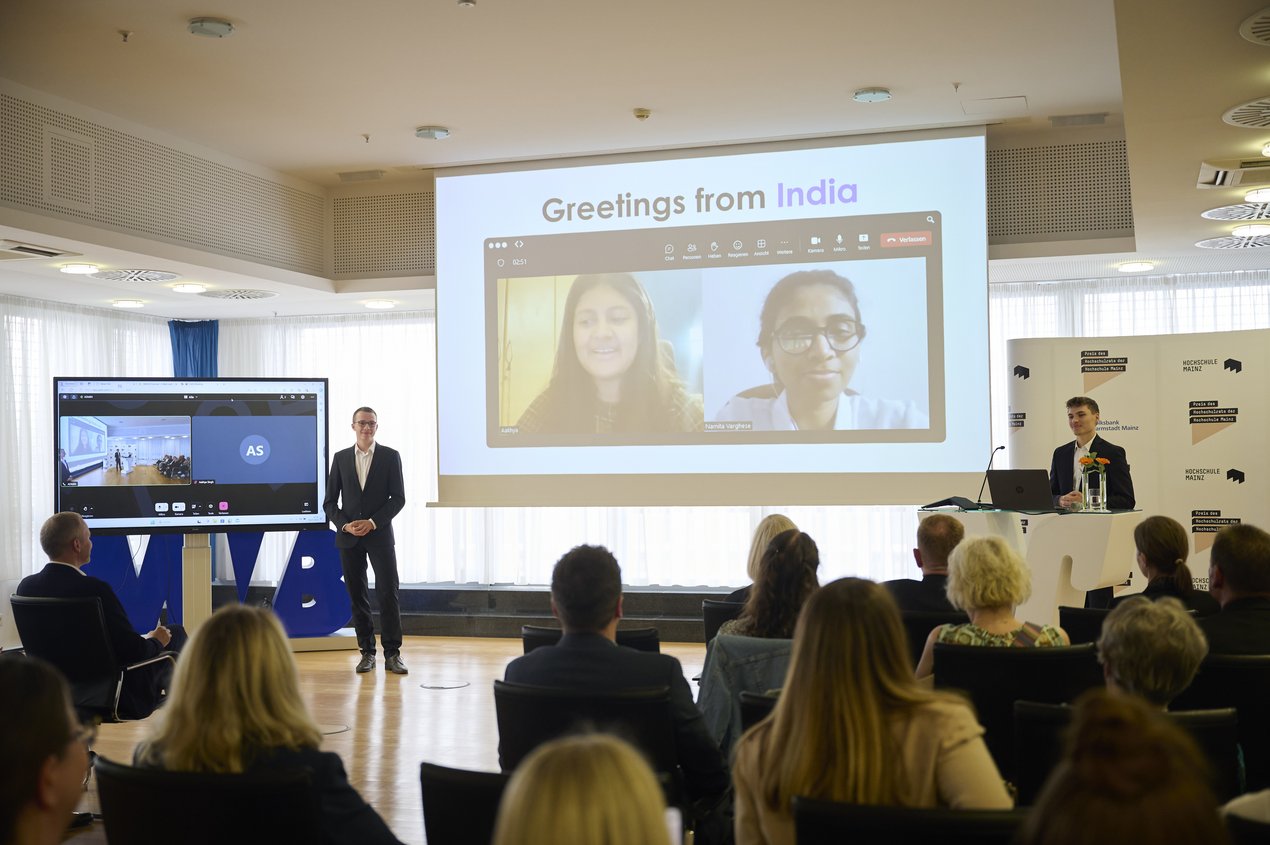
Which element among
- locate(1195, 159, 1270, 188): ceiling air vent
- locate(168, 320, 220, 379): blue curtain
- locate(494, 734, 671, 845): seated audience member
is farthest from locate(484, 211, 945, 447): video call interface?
locate(494, 734, 671, 845): seated audience member

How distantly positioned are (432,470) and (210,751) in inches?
289

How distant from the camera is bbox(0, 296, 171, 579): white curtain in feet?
26.1

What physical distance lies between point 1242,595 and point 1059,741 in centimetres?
120

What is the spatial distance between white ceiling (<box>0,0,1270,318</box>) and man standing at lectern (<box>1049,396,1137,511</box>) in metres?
1.15

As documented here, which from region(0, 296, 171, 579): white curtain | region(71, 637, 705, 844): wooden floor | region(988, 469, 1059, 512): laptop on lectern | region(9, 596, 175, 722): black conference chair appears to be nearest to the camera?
region(9, 596, 175, 722): black conference chair

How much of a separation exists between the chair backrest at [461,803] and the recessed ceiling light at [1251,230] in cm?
599

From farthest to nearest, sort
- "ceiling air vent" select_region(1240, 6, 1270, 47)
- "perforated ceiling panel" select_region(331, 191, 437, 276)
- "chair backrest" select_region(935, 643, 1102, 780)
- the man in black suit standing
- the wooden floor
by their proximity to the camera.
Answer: "perforated ceiling panel" select_region(331, 191, 437, 276)
the man in black suit standing
the wooden floor
"ceiling air vent" select_region(1240, 6, 1270, 47)
"chair backrest" select_region(935, 643, 1102, 780)

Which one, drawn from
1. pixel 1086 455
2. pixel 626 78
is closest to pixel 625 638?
pixel 1086 455

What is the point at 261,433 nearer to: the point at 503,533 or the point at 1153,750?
the point at 503,533

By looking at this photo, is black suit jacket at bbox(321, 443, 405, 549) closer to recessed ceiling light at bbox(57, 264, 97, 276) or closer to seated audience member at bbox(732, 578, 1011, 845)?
recessed ceiling light at bbox(57, 264, 97, 276)

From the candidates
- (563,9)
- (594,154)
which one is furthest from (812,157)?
(563,9)

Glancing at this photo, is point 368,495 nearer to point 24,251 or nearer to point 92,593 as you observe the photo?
point 24,251

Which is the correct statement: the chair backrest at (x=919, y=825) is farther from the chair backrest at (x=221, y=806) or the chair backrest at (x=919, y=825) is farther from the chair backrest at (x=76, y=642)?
the chair backrest at (x=76, y=642)

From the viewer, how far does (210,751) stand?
190 centimetres
